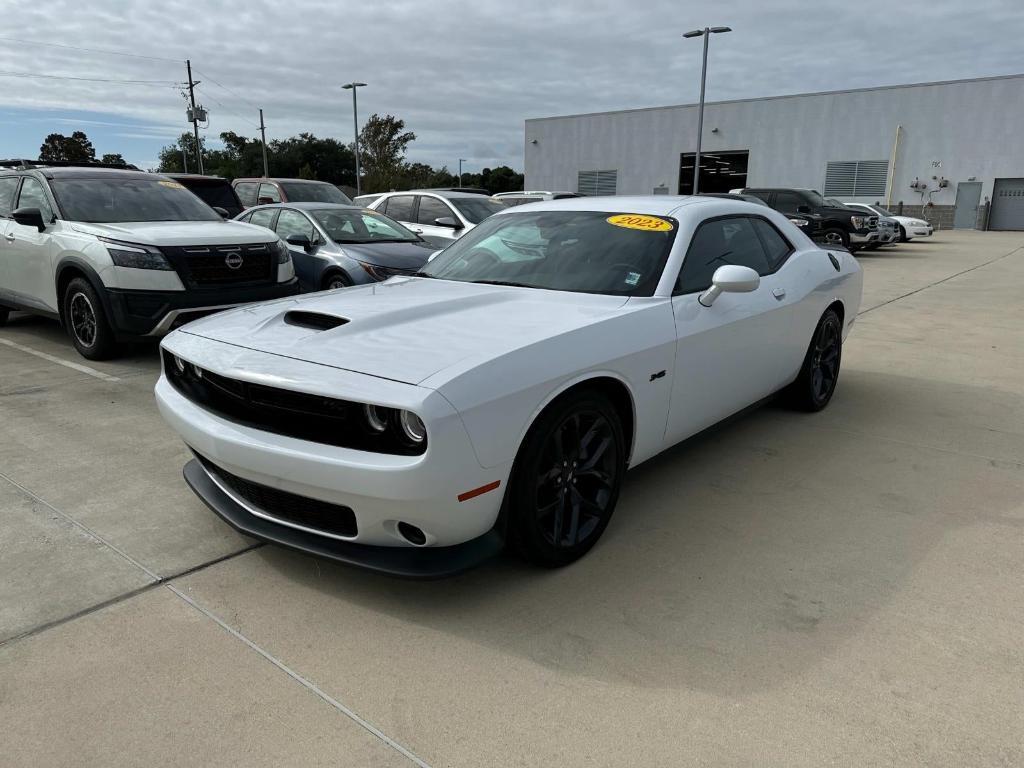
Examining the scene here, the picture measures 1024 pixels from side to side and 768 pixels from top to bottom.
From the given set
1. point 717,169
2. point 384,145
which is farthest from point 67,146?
point 717,169

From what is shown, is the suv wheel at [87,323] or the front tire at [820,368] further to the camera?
the suv wheel at [87,323]

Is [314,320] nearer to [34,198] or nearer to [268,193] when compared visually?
[34,198]

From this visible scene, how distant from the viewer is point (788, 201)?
19625 millimetres

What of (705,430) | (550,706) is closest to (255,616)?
(550,706)

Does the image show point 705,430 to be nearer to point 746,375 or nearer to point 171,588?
point 746,375

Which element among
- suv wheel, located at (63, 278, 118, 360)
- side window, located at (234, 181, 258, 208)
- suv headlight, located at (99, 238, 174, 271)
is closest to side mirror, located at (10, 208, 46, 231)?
suv wheel, located at (63, 278, 118, 360)

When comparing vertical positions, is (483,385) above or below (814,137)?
below

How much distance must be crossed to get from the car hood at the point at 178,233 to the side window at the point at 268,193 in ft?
18.4

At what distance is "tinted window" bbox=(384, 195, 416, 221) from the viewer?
12086 mm

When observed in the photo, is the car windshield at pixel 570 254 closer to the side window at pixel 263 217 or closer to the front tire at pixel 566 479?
the front tire at pixel 566 479

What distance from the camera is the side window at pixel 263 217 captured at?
30.8 ft

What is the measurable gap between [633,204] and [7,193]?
669 cm

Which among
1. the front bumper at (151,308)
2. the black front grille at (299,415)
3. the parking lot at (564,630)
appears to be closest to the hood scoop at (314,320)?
the black front grille at (299,415)

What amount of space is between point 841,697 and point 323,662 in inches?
63.7
